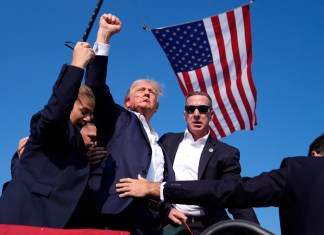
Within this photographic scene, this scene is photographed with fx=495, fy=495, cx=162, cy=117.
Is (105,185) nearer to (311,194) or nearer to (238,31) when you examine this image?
(311,194)

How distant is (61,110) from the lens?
2.91 m

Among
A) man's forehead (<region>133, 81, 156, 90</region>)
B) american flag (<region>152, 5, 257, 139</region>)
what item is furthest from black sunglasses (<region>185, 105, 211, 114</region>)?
american flag (<region>152, 5, 257, 139</region>)

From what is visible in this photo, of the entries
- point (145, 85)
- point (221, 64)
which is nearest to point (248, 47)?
point (221, 64)

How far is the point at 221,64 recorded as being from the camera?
852 cm

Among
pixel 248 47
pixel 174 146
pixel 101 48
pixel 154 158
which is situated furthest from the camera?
→ pixel 248 47

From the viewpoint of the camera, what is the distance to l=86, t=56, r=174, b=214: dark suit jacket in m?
3.35

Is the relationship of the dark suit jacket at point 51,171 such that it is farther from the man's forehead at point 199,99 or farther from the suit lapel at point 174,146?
the man's forehead at point 199,99

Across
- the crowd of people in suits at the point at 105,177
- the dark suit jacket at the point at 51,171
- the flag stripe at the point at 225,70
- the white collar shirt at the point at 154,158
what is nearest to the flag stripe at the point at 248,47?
the flag stripe at the point at 225,70

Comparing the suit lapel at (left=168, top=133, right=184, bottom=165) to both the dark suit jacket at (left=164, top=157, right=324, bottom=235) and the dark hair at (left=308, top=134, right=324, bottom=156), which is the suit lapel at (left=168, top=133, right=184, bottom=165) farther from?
the dark suit jacket at (left=164, top=157, right=324, bottom=235)

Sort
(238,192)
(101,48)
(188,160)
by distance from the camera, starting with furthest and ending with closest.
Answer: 1. (188,160)
2. (101,48)
3. (238,192)

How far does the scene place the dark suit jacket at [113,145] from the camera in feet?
11.0

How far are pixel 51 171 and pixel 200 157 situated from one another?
7.03ft

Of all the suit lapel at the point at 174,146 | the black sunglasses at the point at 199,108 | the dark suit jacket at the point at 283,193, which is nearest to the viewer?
the dark suit jacket at the point at 283,193

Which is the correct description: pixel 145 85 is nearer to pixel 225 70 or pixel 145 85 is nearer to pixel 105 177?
pixel 105 177
